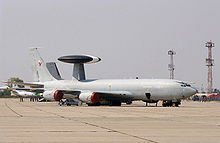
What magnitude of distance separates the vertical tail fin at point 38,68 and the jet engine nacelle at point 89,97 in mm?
14597

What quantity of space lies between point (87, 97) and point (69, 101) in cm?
548

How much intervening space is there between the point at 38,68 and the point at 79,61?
991cm

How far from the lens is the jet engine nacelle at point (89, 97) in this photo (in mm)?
64562

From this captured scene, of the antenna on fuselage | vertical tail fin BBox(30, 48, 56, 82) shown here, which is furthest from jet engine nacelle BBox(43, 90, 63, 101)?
A: vertical tail fin BBox(30, 48, 56, 82)

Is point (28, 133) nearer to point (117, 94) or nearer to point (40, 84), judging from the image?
point (117, 94)

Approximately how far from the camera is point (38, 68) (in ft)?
263

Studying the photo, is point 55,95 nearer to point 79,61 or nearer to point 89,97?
point 89,97

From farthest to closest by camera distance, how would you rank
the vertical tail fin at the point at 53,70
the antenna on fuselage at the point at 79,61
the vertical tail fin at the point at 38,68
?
the vertical tail fin at the point at 53,70 < the vertical tail fin at the point at 38,68 < the antenna on fuselage at the point at 79,61

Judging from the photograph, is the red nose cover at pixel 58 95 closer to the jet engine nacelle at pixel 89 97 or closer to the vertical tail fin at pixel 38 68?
the jet engine nacelle at pixel 89 97

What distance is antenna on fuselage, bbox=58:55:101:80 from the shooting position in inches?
2835

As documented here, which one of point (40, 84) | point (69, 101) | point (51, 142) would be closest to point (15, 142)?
point (51, 142)

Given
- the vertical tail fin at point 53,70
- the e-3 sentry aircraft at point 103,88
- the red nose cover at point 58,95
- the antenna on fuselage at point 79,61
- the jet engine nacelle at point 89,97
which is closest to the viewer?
the e-3 sentry aircraft at point 103,88

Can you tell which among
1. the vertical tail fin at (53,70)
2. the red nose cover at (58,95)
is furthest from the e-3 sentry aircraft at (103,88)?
the vertical tail fin at (53,70)

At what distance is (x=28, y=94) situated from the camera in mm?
118625
